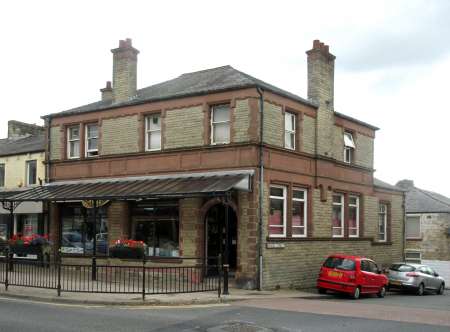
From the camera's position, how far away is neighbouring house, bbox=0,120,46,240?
90.6 ft

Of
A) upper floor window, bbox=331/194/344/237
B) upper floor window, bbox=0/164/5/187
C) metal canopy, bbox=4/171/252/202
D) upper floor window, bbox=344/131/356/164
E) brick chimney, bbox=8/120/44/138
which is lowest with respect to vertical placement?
upper floor window, bbox=331/194/344/237

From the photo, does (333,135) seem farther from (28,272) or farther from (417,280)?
(28,272)

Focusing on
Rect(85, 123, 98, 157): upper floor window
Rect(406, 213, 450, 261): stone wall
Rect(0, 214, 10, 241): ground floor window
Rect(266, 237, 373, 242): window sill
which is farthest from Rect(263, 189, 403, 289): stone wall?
Rect(0, 214, 10, 241): ground floor window

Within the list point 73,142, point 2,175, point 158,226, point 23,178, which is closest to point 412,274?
point 158,226

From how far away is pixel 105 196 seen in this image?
21281mm

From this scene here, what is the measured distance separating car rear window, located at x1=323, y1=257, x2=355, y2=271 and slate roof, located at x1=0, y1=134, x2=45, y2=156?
15677 mm

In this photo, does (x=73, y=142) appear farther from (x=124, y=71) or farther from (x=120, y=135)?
(x=124, y=71)

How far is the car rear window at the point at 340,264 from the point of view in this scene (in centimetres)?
2077

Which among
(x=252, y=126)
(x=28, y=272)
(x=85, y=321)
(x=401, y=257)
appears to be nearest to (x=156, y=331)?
(x=85, y=321)

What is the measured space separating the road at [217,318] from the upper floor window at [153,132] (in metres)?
9.11

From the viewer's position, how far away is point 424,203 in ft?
133

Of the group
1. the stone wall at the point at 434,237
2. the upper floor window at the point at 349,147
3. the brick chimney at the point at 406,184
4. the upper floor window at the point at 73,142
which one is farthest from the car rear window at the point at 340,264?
the brick chimney at the point at 406,184

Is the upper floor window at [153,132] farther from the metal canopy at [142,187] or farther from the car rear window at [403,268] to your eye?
the car rear window at [403,268]

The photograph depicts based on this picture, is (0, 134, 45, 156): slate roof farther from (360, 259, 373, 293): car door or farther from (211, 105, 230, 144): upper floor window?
(360, 259, 373, 293): car door
